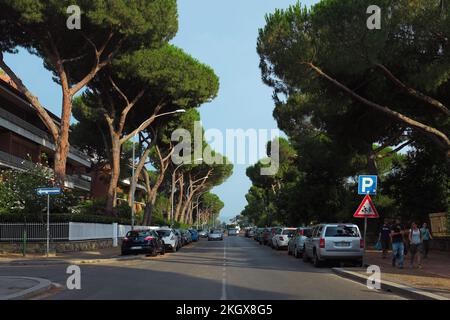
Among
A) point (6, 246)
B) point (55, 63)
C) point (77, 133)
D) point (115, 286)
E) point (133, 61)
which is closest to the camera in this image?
point (115, 286)

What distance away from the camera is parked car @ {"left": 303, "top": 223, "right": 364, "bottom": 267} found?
21.6m

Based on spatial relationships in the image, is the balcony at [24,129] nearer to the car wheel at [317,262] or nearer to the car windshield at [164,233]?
the car windshield at [164,233]

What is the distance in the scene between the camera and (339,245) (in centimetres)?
2167

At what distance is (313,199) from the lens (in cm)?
4297

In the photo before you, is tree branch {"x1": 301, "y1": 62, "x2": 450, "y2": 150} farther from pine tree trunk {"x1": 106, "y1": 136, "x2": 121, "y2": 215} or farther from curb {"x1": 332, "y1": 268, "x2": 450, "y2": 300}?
pine tree trunk {"x1": 106, "y1": 136, "x2": 121, "y2": 215}

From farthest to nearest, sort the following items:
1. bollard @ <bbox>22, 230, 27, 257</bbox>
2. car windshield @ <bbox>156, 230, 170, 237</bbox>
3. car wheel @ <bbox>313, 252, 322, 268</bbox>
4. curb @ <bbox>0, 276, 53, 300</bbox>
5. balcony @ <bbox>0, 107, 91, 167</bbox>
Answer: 1. balcony @ <bbox>0, 107, 91, 167</bbox>
2. car windshield @ <bbox>156, 230, 170, 237</bbox>
3. bollard @ <bbox>22, 230, 27, 257</bbox>
4. car wheel @ <bbox>313, 252, 322, 268</bbox>
5. curb @ <bbox>0, 276, 53, 300</bbox>

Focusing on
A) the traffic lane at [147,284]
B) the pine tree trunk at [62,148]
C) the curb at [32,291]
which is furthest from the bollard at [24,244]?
the curb at [32,291]

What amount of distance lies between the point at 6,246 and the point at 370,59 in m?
20.8

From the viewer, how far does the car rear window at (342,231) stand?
21994mm

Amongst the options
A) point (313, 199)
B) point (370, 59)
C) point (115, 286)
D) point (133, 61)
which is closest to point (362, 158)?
point (313, 199)

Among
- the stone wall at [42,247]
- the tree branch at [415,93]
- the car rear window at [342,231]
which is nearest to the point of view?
the car rear window at [342,231]

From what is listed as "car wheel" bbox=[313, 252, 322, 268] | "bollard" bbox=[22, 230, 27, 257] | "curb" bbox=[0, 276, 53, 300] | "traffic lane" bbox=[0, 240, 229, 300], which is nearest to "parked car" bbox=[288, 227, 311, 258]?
"car wheel" bbox=[313, 252, 322, 268]

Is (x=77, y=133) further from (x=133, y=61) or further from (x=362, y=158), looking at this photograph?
(x=362, y=158)

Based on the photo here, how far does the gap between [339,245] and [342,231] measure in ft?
2.54
